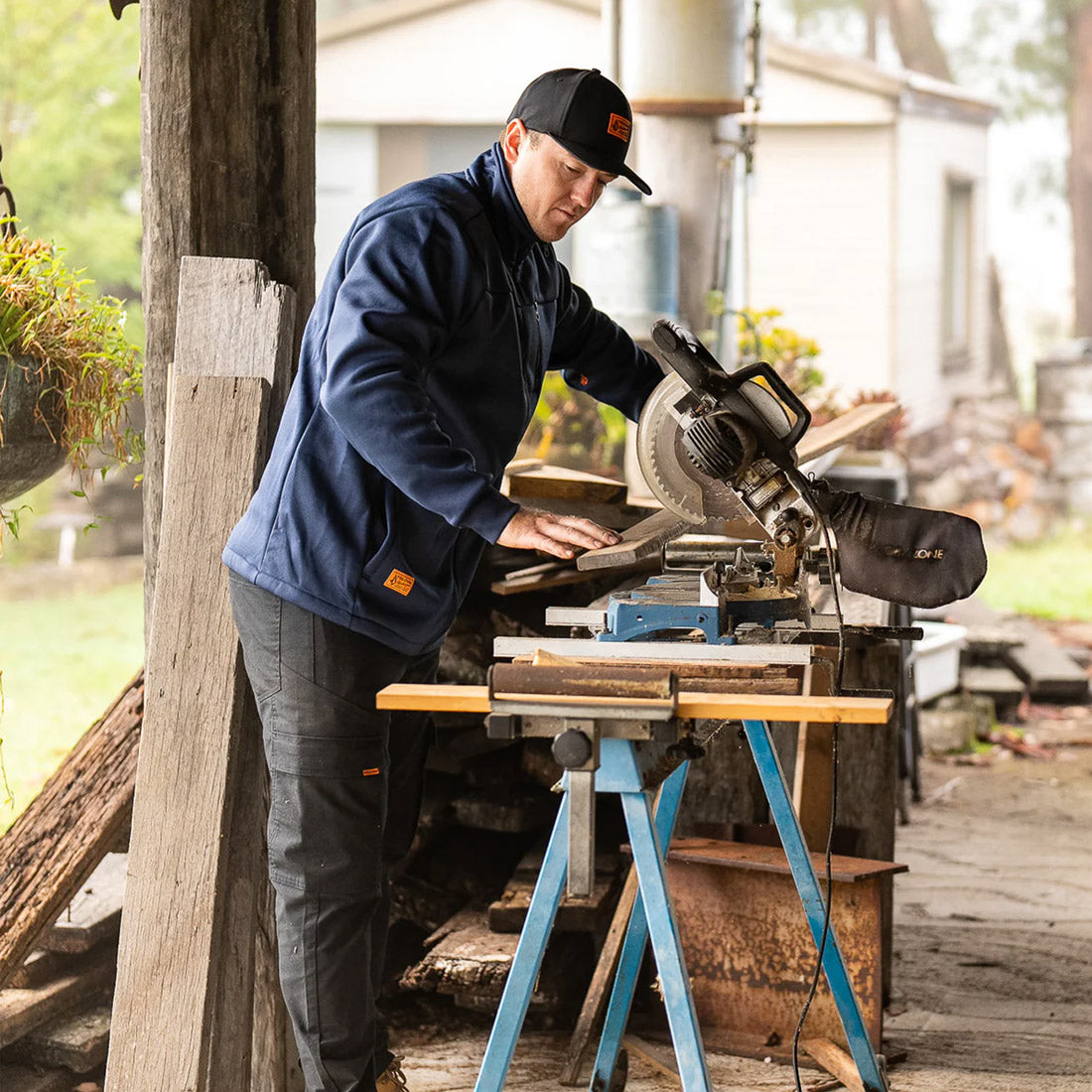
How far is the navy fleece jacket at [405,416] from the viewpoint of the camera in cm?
245

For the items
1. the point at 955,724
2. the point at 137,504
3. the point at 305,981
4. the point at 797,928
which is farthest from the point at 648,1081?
the point at 137,504

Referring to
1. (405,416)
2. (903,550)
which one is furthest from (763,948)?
(405,416)

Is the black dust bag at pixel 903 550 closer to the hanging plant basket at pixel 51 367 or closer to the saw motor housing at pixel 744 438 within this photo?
the saw motor housing at pixel 744 438

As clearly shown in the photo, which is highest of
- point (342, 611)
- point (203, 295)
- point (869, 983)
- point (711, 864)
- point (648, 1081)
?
point (203, 295)

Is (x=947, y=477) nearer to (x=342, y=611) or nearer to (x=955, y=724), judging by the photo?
(x=955, y=724)

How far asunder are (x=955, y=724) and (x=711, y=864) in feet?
11.5

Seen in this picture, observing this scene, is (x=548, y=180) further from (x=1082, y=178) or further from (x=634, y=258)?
(x=1082, y=178)

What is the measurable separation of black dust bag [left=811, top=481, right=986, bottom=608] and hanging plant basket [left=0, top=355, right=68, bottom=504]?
5.23ft

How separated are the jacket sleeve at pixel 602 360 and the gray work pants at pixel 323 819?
84 cm

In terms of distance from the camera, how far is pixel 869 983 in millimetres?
3473

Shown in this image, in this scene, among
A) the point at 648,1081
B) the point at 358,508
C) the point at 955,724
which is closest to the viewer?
the point at 358,508

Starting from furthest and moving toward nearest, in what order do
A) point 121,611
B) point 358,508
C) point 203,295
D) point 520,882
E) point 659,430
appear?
point 121,611
point 520,882
point 203,295
point 659,430
point 358,508

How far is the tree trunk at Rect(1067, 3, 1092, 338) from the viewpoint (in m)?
17.4

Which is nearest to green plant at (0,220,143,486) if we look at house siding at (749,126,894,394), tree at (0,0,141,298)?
house siding at (749,126,894,394)
